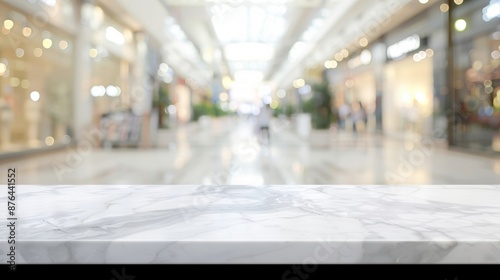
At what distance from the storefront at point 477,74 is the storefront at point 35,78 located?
9.52 meters

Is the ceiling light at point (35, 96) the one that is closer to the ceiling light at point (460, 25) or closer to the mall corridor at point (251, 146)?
the mall corridor at point (251, 146)

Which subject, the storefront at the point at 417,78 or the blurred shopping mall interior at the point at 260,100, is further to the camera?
the storefront at the point at 417,78

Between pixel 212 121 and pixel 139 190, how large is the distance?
24.0 m

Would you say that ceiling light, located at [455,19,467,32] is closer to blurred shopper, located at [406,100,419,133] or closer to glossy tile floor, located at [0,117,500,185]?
glossy tile floor, located at [0,117,500,185]

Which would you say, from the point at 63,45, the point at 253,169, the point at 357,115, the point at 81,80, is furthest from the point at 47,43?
the point at 357,115

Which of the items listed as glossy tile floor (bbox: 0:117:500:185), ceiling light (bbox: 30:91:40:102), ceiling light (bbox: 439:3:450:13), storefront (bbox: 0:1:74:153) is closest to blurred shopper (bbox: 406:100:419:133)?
ceiling light (bbox: 439:3:450:13)

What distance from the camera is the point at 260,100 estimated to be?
1563 centimetres

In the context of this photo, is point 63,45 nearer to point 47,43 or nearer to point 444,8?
point 47,43

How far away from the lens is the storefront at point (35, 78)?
1066 cm

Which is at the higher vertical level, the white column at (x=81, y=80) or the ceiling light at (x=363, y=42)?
the ceiling light at (x=363, y=42)

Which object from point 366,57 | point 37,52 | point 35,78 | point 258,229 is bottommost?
point 258,229

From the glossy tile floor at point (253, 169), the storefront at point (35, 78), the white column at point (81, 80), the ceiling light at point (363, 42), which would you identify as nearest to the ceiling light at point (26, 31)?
the storefront at point (35, 78)

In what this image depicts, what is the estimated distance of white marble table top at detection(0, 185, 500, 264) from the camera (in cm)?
91

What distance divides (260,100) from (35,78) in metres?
6.65
